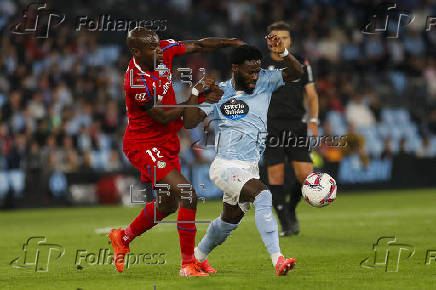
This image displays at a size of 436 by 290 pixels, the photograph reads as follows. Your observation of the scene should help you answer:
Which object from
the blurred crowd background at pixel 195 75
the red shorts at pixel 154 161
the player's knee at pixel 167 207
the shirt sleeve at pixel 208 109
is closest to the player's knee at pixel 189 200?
the player's knee at pixel 167 207

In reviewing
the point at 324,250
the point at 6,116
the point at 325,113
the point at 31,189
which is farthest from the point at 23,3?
the point at 324,250

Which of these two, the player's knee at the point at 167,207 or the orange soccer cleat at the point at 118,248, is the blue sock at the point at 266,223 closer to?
the player's knee at the point at 167,207

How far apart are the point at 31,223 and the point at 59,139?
426 centimetres

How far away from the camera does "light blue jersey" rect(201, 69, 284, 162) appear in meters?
7.81

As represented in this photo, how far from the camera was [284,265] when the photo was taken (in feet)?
23.2

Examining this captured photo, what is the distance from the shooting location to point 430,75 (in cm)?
2603

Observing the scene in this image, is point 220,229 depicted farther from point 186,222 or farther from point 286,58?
point 286,58

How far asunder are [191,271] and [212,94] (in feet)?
5.69

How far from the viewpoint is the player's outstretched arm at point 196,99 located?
25.0ft

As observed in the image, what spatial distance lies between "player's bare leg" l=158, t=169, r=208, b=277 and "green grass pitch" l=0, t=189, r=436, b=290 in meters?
0.22

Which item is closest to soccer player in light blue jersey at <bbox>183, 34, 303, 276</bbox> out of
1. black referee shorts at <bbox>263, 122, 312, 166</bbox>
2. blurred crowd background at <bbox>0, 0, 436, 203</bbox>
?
black referee shorts at <bbox>263, 122, 312, 166</bbox>

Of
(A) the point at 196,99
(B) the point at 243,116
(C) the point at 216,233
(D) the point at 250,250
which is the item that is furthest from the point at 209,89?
(D) the point at 250,250

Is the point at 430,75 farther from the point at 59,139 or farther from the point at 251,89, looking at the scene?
the point at 251,89

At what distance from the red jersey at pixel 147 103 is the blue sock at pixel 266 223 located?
131 cm
